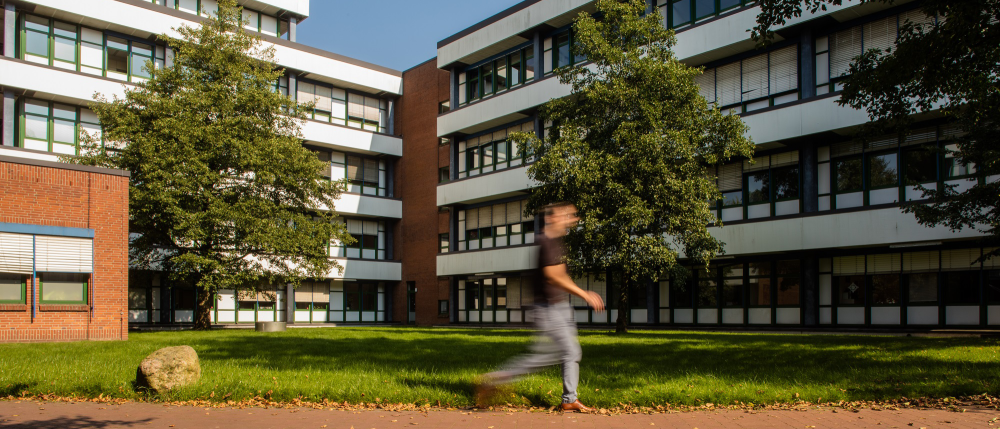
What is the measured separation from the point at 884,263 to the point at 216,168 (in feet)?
78.2

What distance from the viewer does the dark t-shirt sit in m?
6.82

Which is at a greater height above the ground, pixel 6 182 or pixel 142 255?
pixel 6 182

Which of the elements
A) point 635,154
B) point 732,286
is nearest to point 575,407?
point 635,154

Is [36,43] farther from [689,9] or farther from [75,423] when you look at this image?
[75,423]

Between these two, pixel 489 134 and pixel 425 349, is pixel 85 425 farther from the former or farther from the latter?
pixel 489 134

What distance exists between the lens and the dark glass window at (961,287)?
79.3ft

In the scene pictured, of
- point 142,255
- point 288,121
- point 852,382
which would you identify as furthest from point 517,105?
point 852,382

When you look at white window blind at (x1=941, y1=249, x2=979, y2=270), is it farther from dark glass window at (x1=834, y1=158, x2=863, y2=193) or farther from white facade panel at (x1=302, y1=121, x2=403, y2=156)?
white facade panel at (x1=302, y1=121, x2=403, y2=156)

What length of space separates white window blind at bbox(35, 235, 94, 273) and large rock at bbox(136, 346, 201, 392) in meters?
12.5

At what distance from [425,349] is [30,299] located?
35.4ft

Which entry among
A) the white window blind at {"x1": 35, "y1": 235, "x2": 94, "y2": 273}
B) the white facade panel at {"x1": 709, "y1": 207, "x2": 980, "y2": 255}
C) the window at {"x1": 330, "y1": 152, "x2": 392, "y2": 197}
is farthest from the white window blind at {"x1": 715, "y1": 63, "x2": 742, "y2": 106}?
the window at {"x1": 330, "y1": 152, "x2": 392, "y2": 197}

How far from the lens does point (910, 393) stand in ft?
26.6

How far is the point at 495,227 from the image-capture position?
40688 millimetres

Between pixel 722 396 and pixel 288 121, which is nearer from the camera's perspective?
pixel 722 396
